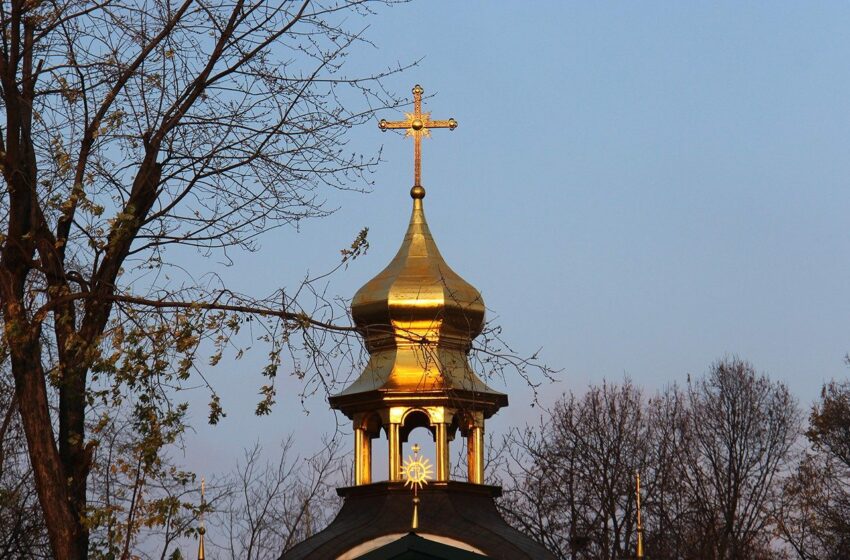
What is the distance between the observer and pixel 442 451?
24891 mm

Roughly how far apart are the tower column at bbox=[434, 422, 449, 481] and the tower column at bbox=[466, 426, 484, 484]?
45 cm

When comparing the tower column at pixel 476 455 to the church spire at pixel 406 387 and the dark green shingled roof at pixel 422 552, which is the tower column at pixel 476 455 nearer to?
the church spire at pixel 406 387

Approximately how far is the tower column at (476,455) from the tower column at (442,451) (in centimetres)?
45

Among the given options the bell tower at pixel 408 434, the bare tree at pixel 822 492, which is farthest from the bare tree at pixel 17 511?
the bare tree at pixel 822 492

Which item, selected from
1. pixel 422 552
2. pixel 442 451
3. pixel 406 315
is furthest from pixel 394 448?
pixel 422 552

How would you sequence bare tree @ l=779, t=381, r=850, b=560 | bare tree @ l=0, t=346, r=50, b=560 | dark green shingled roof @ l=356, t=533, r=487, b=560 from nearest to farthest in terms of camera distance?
dark green shingled roof @ l=356, t=533, r=487, b=560 → bare tree @ l=0, t=346, r=50, b=560 → bare tree @ l=779, t=381, r=850, b=560

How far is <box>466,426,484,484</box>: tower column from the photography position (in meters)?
25.2

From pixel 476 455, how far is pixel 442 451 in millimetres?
668

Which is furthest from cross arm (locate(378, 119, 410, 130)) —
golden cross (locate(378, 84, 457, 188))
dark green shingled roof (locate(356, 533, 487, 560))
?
dark green shingled roof (locate(356, 533, 487, 560))

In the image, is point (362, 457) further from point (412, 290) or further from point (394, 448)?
point (412, 290)

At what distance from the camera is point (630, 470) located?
35688 mm

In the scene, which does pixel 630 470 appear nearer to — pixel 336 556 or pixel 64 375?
pixel 336 556

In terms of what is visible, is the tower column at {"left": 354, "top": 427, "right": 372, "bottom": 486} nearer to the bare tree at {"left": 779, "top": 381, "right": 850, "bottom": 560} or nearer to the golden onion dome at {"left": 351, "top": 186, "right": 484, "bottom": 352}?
the golden onion dome at {"left": 351, "top": 186, "right": 484, "bottom": 352}

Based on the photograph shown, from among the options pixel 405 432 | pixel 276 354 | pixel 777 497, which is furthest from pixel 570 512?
pixel 276 354
